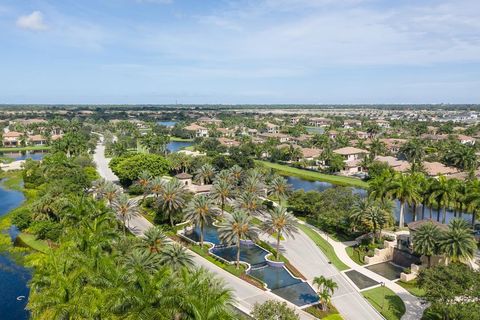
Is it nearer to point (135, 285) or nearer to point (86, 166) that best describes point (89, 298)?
point (135, 285)

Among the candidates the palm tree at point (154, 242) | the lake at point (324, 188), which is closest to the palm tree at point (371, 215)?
the lake at point (324, 188)

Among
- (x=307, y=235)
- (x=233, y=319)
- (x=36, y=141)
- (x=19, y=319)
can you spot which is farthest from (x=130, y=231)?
(x=36, y=141)

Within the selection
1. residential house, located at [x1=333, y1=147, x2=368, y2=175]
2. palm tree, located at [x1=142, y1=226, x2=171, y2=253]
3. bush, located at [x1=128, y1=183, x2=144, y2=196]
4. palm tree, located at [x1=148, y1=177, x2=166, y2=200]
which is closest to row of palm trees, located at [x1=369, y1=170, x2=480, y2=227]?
palm tree, located at [x1=148, y1=177, x2=166, y2=200]

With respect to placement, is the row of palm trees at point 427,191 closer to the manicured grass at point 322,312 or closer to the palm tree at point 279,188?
the palm tree at point 279,188

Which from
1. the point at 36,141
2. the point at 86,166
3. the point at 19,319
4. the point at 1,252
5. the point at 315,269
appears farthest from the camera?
the point at 36,141

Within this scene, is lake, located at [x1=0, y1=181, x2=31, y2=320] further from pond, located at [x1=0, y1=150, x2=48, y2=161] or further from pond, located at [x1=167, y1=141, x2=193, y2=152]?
pond, located at [x1=167, y1=141, x2=193, y2=152]

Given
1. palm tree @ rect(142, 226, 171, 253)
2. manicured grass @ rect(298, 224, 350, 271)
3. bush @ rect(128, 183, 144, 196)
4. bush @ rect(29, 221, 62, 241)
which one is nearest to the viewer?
palm tree @ rect(142, 226, 171, 253)
